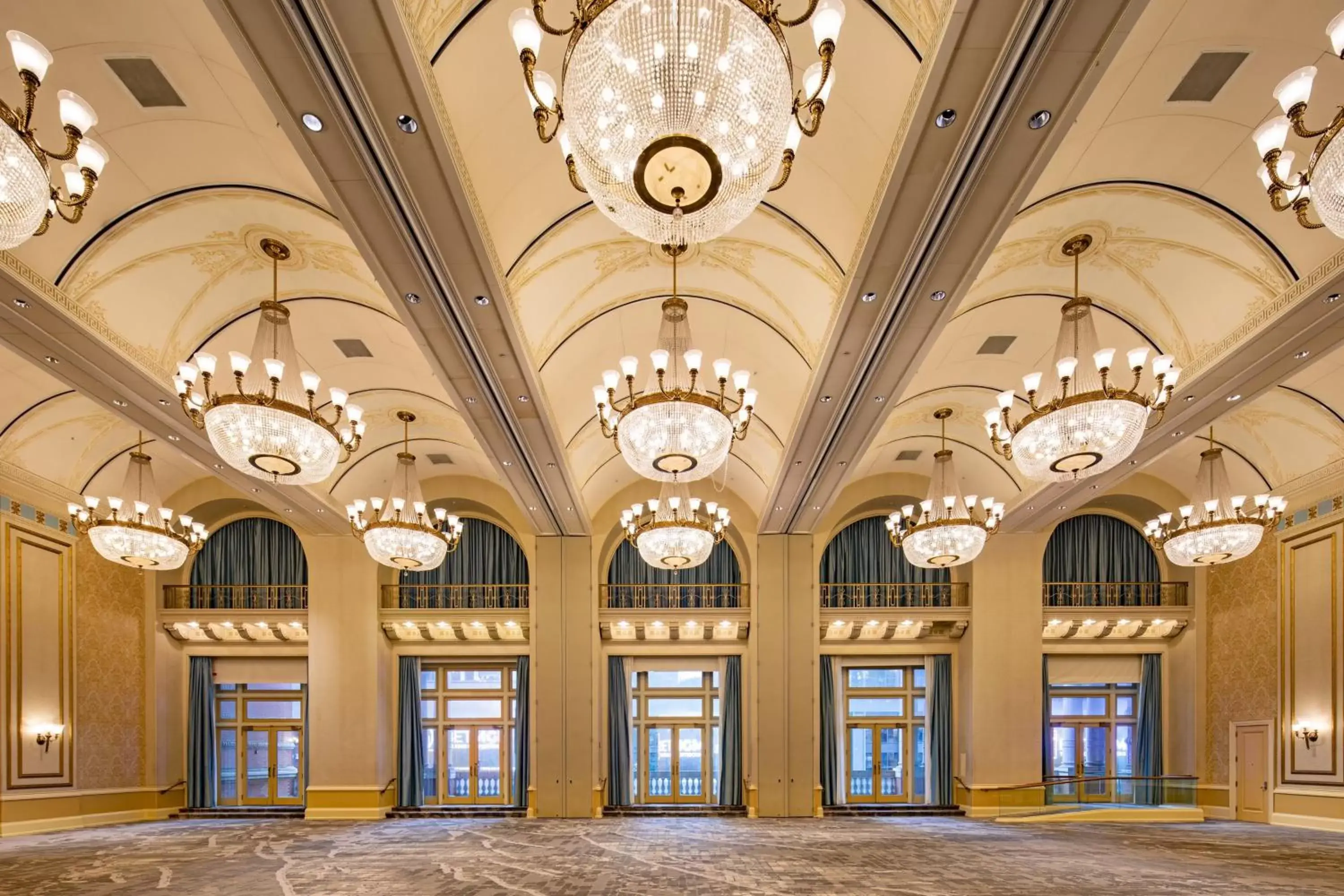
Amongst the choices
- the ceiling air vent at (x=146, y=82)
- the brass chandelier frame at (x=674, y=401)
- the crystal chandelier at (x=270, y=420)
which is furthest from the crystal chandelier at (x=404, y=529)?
the ceiling air vent at (x=146, y=82)

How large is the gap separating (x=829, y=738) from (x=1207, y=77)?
48.1 ft

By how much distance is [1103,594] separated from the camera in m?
18.5

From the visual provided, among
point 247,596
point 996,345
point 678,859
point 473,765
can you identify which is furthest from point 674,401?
point 247,596

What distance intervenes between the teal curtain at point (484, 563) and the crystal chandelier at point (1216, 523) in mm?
11959

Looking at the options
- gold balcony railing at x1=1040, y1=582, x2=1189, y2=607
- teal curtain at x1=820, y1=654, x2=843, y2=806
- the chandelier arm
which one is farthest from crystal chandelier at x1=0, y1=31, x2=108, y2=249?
gold balcony railing at x1=1040, y1=582, x2=1189, y2=607

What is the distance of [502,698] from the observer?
1886 cm

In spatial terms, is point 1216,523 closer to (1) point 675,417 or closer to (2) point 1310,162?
(2) point 1310,162

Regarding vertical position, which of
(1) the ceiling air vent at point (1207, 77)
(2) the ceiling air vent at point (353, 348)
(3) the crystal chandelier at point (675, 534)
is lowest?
(3) the crystal chandelier at point (675, 534)

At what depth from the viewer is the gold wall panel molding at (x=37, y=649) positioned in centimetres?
1349

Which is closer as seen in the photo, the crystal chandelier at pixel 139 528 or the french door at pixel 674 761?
the crystal chandelier at pixel 139 528

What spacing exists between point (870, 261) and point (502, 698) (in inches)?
566

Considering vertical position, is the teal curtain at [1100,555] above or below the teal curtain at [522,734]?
above

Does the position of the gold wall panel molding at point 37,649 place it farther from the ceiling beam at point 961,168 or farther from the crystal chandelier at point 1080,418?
the crystal chandelier at point 1080,418

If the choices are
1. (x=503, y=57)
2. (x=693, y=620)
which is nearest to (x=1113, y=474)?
(x=693, y=620)
